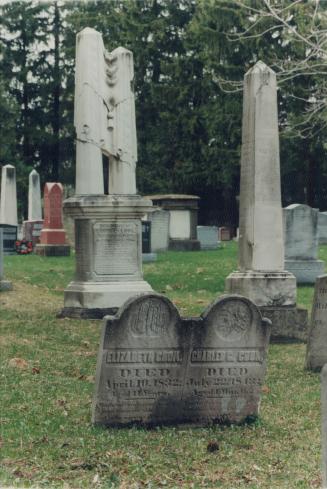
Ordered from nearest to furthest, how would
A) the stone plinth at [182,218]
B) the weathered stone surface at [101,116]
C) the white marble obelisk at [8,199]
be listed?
1. the weathered stone surface at [101,116]
2. the stone plinth at [182,218]
3. the white marble obelisk at [8,199]

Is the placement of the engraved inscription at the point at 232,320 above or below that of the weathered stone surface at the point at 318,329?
above

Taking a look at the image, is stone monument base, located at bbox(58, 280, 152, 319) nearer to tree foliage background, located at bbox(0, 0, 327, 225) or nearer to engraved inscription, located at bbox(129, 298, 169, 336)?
engraved inscription, located at bbox(129, 298, 169, 336)

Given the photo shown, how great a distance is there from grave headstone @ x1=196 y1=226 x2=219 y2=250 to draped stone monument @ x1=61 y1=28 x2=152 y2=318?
60.1 feet

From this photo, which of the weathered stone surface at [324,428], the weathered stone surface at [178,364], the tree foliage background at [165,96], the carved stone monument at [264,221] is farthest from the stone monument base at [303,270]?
the tree foliage background at [165,96]

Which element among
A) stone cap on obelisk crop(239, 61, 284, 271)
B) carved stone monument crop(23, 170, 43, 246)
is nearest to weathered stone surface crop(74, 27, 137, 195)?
stone cap on obelisk crop(239, 61, 284, 271)

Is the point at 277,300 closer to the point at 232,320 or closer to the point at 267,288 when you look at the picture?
the point at 267,288

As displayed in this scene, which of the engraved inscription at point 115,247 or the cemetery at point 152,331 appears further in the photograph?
the engraved inscription at point 115,247

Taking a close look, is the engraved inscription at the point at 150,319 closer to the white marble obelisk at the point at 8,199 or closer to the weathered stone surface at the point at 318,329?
the weathered stone surface at the point at 318,329

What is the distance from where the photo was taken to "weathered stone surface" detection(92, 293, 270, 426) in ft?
22.6

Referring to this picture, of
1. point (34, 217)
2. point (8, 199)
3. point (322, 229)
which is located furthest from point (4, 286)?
point (322, 229)

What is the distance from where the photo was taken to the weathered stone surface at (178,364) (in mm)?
6875

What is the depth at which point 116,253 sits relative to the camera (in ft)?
44.7

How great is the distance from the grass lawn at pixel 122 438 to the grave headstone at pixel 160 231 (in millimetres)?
17858

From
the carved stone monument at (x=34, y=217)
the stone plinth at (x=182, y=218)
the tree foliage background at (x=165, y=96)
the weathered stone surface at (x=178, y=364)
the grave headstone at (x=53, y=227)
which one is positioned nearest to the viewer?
the weathered stone surface at (x=178, y=364)
